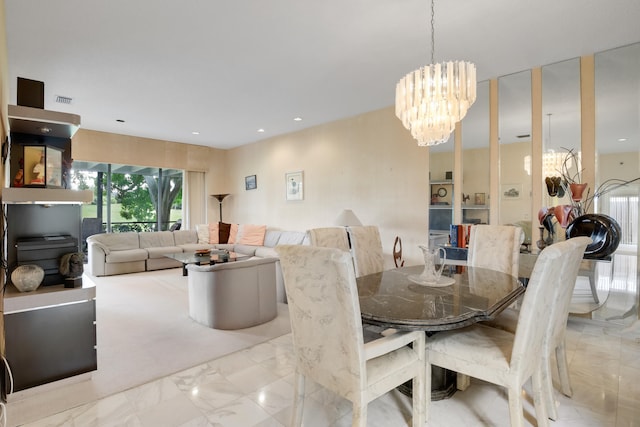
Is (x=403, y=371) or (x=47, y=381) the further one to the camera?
(x=47, y=381)

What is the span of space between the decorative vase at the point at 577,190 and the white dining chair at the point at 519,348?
206cm

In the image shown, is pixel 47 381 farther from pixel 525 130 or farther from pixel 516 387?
pixel 525 130

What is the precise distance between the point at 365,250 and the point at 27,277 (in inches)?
98.6

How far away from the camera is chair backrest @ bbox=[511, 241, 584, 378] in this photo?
1.42m

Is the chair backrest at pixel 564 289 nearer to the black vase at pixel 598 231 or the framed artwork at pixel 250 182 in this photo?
the black vase at pixel 598 231

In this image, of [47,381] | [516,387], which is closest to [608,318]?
[516,387]

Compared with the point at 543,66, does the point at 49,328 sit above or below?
below

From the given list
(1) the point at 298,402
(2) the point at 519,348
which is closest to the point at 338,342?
(1) the point at 298,402

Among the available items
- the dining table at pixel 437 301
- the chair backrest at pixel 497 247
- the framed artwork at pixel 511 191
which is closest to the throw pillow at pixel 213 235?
the dining table at pixel 437 301

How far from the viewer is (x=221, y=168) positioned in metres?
8.20

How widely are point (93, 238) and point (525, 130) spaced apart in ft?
22.6

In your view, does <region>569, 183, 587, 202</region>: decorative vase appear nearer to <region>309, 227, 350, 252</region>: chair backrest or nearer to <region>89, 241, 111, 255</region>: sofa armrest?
<region>309, 227, 350, 252</region>: chair backrest

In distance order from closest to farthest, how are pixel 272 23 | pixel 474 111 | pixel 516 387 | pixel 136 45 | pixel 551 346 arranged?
pixel 516 387 → pixel 551 346 → pixel 272 23 → pixel 136 45 → pixel 474 111

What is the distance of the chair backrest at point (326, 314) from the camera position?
1.34 metres
